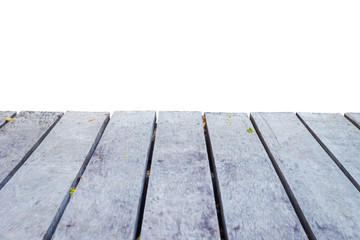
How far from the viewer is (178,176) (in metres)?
1.39

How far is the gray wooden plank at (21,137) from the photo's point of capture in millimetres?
1484

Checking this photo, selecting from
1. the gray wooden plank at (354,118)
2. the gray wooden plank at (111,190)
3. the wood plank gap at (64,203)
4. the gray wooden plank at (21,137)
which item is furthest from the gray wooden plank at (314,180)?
the gray wooden plank at (21,137)

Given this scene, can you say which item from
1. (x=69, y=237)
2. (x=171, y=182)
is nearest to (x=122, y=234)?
(x=69, y=237)

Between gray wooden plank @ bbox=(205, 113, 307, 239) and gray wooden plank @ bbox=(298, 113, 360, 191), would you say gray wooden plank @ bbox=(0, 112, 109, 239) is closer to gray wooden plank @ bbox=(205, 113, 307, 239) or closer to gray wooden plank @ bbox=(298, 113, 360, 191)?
gray wooden plank @ bbox=(205, 113, 307, 239)

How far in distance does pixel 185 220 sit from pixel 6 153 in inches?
35.8

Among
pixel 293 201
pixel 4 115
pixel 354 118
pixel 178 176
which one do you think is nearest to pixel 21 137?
pixel 4 115

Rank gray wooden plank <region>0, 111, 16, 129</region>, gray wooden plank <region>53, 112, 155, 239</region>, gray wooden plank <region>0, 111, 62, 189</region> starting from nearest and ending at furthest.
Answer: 1. gray wooden plank <region>53, 112, 155, 239</region>
2. gray wooden plank <region>0, 111, 62, 189</region>
3. gray wooden plank <region>0, 111, 16, 129</region>

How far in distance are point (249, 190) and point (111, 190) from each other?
1.68ft

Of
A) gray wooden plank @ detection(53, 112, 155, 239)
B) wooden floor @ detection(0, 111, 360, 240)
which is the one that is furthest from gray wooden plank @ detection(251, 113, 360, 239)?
gray wooden plank @ detection(53, 112, 155, 239)

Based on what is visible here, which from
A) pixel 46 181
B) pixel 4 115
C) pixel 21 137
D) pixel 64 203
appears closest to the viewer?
pixel 64 203

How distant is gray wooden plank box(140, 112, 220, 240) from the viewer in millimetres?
1121

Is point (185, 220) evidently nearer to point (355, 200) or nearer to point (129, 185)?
point (129, 185)

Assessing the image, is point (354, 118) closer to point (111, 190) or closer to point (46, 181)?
point (111, 190)

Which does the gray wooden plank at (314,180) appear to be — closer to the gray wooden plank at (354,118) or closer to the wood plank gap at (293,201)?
the wood plank gap at (293,201)
